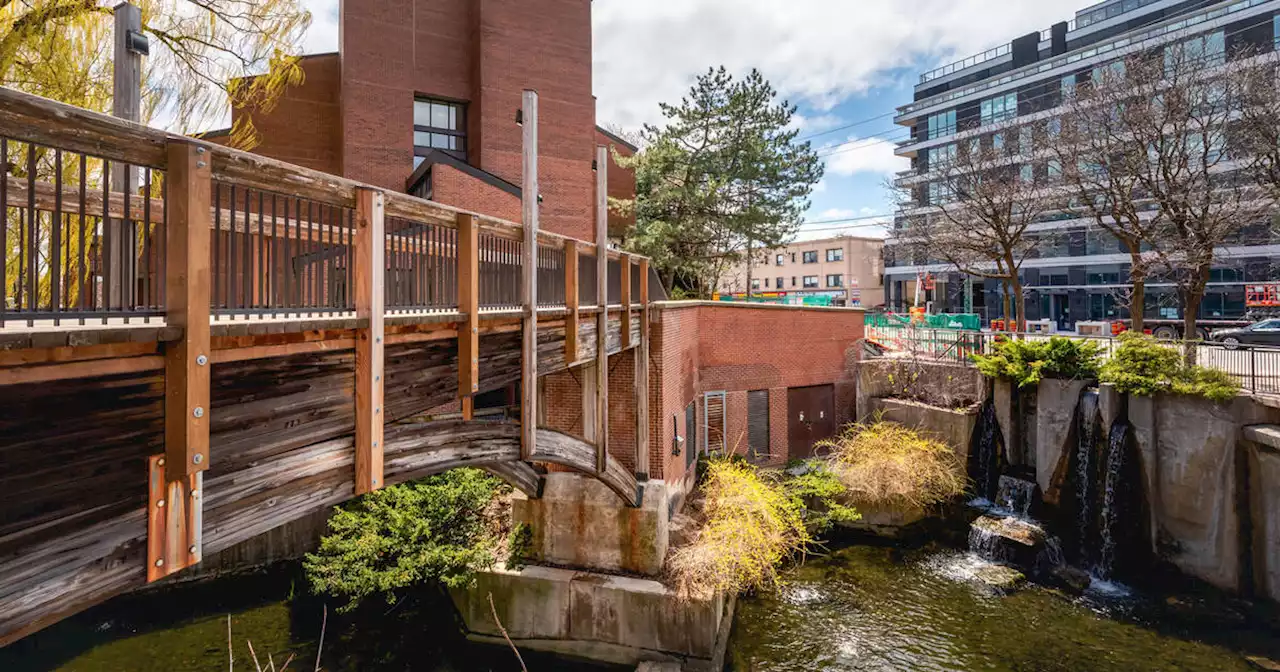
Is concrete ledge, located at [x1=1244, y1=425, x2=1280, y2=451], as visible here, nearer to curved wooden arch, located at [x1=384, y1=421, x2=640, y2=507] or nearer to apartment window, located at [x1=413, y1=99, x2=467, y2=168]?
curved wooden arch, located at [x1=384, y1=421, x2=640, y2=507]

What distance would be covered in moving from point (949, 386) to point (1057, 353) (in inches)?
130

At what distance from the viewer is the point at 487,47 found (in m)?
22.2

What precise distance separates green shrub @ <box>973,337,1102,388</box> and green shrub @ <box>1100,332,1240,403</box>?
0.75 meters

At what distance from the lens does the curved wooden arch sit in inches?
180

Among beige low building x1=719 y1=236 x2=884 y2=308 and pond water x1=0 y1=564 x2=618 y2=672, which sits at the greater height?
beige low building x1=719 y1=236 x2=884 y2=308

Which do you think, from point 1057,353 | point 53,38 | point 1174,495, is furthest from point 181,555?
point 1057,353

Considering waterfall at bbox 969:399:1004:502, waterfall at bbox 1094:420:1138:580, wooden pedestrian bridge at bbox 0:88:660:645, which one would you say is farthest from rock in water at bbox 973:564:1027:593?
wooden pedestrian bridge at bbox 0:88:660:645

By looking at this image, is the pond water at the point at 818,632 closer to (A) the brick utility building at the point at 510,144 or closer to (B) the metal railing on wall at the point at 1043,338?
(A) the brick utility building at the point at 510,144

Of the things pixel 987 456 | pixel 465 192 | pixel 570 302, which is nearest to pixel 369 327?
pixel 570 302

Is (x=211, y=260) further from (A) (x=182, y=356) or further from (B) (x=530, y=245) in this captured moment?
(B) (x=530, y=245)

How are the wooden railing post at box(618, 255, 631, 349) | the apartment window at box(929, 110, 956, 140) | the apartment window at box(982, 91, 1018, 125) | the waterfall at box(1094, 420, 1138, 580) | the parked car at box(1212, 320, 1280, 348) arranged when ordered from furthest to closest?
the apartment window at box(929, 110, 956, 140) < the apartment window at box(982, 91, 1018, 125) < the parked car at box(1212, 320, 1280, 348) < the waterfall at box(1094, 420, 1138, 580) < the wooden railing post at box(618, 255, 631, 349)

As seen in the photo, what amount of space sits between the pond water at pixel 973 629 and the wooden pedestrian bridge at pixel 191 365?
31.6ft

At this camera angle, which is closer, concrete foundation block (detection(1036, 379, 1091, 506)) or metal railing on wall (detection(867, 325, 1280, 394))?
metal railing on wall (detection(867, 325, 1280, 394))

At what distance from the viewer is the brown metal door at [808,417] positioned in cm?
1942
